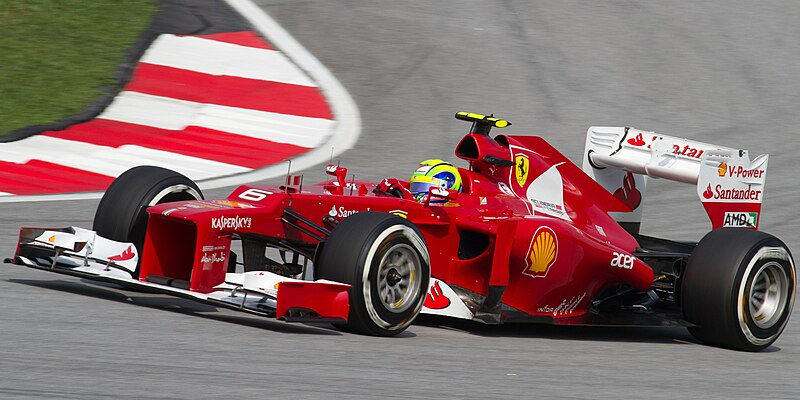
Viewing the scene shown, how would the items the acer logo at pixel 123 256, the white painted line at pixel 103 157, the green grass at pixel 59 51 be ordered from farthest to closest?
the green grass at pixel 59 51, the white painted line at pixel 103 157, the acer logo at pixel 123 256

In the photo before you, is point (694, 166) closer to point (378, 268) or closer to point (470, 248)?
point (470, 248)

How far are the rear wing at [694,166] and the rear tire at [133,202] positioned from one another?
306 cm

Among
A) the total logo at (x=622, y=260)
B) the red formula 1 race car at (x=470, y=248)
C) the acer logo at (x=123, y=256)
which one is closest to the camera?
the red formula 1 race car at (x=470, y=248)

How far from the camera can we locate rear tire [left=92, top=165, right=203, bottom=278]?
7.02 m

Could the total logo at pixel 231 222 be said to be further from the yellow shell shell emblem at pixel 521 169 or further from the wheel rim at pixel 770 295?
the wheel rim at pixel 770 295

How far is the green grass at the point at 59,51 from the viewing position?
13070mm

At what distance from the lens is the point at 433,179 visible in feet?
24.1

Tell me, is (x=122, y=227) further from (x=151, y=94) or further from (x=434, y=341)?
(x=151, y=94)

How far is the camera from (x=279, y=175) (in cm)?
1175

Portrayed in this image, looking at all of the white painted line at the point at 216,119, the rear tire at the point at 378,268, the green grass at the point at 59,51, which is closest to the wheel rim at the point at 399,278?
the rear tire at the point at 378,268

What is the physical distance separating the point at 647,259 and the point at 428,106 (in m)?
6.81

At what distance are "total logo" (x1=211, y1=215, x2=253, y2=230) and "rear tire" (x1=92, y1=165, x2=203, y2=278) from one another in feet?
2.22

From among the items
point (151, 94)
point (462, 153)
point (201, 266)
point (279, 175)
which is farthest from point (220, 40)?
point (201, 266)

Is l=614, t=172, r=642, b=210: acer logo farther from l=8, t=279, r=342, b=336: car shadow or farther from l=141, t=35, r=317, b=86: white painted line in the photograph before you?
l=141, t=35, r=317, b=86: white painted line
